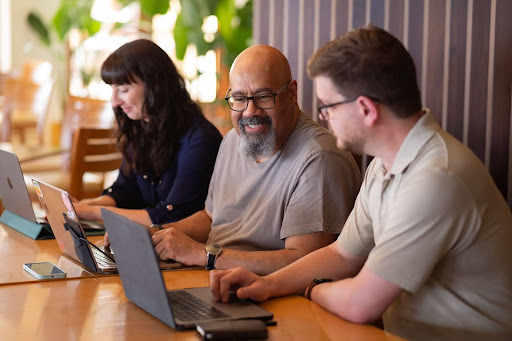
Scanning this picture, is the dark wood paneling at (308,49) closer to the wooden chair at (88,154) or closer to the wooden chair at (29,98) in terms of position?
the wooden chair at (88,154)

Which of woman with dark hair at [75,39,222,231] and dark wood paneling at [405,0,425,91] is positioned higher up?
dark wood paneling at [405,0,425,91]

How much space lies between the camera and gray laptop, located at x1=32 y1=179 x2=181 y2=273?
183cm

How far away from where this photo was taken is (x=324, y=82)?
1546mm

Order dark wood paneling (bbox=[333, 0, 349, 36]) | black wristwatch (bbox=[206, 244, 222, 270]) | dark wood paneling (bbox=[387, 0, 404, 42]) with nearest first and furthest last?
black wristwatch (bbox=[206, 244, 222, 270]), dark wood paneling (bbox=[387, 0, 404, 42]), dark wood paneling (bbox=[333, 0, 349, 36])

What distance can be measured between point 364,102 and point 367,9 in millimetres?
1159

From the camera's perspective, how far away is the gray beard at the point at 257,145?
2.09 metres

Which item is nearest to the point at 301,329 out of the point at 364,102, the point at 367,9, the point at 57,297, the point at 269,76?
the point at 364,102

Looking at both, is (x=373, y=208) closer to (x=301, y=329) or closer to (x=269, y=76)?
(x=301, y=329)

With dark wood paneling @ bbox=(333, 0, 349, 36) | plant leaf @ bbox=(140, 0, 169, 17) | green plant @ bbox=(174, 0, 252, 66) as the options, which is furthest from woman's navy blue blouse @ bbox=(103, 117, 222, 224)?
plant leaf @ bbox=(140, 0, 169, 17)

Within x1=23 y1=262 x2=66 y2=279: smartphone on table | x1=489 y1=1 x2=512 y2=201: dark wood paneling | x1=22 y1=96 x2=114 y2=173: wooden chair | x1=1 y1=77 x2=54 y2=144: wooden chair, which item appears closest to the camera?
x1=23 y1=262 x2=66 y2=279: smartphone on table

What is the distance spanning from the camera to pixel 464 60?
218 cm

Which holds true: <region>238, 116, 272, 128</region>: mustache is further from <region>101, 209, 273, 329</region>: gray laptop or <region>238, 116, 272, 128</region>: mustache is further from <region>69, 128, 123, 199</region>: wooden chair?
<region>69, 128, 123, 199</region>: wooden chair

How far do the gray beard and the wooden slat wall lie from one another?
0.56m

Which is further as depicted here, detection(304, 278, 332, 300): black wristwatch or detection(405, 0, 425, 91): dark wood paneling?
detection(405, 0, 425, 91): dark wood paneling
